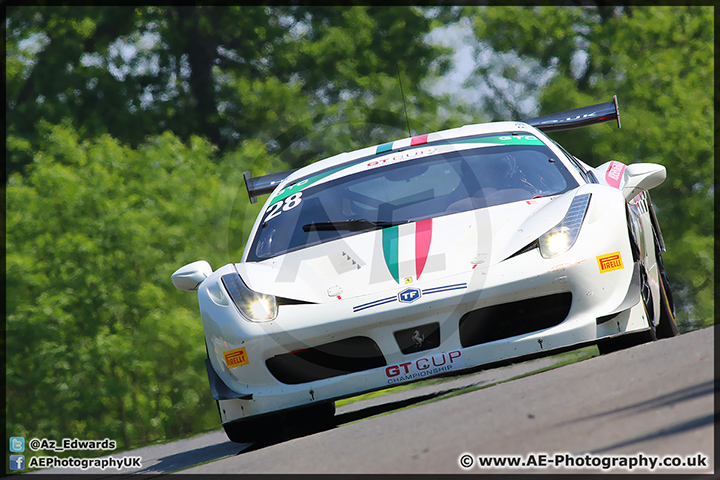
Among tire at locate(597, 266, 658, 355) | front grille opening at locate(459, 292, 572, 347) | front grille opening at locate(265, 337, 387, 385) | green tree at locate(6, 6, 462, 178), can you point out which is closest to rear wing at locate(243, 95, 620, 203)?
tire at locate(597, 266, 658, 355)

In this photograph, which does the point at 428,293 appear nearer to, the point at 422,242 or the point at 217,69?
the point at 422,242

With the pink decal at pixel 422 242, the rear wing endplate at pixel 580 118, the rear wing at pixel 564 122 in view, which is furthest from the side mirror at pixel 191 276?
the rear wing endplate at pixel 580 118

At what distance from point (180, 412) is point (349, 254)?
13.2 m

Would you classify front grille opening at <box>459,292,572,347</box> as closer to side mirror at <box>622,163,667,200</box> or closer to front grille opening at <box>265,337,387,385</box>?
front grille opening at <box>265,337,387,385</box>

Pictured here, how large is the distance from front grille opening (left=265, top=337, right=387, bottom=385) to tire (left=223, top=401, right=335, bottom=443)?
283mm

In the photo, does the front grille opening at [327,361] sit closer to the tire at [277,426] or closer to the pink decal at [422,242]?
the tire at [277,426]

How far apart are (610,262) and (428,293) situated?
0.93 meters

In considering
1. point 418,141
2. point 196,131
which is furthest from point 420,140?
point 196,131

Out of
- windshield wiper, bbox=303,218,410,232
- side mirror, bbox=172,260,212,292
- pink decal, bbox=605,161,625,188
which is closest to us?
windshield wiper, bbox=303,218,410,232

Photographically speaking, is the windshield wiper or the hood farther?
the windshield wiper

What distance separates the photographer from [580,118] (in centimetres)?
727

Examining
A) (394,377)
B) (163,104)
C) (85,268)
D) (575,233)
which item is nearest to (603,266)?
(575,233)

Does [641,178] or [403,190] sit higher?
[403,190]

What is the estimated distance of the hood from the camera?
437 cm
